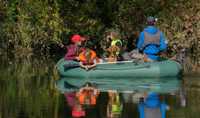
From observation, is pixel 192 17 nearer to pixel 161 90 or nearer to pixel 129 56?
pixel 129 56

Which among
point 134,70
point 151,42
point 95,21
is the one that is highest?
point 95,21

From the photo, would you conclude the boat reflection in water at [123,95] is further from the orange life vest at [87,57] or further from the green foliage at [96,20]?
the green foliage at [96,20]

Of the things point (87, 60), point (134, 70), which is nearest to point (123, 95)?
point (134, 70)

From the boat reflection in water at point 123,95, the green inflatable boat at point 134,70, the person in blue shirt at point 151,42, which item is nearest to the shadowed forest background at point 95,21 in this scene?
the person in blue shirt at point 151,42

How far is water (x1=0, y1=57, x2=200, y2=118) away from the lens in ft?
40.0

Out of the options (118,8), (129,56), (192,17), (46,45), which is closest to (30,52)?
(46,45)

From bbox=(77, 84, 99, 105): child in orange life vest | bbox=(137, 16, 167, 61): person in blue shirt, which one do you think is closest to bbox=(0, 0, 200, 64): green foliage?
bbox=(137, 16, 167, 61): person in blue shirt

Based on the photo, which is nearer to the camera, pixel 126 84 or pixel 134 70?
pixel 126 84

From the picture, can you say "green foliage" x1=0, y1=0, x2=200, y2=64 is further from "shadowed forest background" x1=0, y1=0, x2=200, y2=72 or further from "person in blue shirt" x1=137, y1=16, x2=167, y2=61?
"person in blue shirt" x1=137, y1=16, x2=167, y2=61

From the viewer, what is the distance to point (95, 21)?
2569 cm

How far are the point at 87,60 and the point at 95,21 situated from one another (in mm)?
6535

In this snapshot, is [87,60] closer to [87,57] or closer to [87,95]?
[87,57]

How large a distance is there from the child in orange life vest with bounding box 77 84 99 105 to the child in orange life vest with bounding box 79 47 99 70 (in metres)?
2.04

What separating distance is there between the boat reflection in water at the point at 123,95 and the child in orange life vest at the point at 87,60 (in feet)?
1.23
